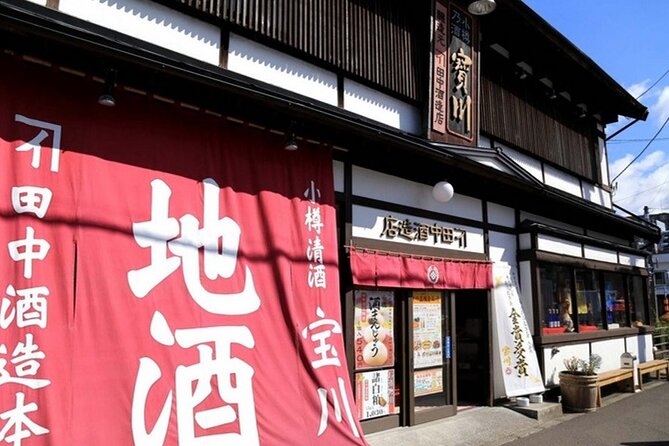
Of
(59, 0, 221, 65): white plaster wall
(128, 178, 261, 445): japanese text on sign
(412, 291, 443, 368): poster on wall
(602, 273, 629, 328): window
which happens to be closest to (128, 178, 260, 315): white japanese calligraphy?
(128, 178, 261, 445): japanese text on sign

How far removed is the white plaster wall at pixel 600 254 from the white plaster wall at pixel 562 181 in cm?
164

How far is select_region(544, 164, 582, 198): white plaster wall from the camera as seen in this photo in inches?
514

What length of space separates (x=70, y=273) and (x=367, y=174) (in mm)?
4495

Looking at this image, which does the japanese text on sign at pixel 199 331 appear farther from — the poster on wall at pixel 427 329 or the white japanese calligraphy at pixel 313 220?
the poster on wall at pixel 427 329

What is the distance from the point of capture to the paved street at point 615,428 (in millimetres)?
7922

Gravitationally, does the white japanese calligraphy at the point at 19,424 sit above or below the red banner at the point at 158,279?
below

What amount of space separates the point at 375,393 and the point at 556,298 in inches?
243

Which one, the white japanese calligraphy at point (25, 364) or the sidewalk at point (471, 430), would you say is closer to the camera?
the white japanese calligraphy at point (25, 364)

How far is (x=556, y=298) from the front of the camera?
1176 centimetres

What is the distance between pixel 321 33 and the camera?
7348 millimetres

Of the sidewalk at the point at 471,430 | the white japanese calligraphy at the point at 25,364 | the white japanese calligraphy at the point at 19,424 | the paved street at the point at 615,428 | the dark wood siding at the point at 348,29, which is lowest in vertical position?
the paved street at the point at 615,428

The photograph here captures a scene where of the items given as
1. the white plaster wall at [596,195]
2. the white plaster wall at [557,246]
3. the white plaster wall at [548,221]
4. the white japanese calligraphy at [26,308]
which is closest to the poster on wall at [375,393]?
the white japanese calligraphy at [26,308]

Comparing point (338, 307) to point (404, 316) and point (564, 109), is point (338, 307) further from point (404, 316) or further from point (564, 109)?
point (564, 109)

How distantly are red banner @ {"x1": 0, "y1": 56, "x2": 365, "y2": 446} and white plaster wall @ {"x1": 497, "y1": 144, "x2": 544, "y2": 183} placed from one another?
618 cm
